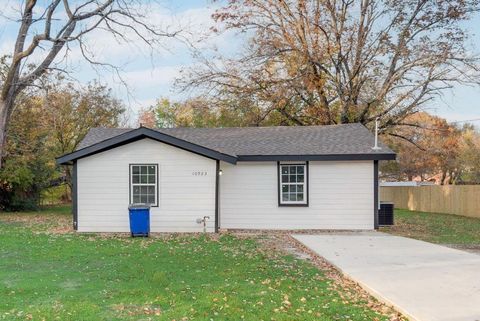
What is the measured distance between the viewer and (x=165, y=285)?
6.75m

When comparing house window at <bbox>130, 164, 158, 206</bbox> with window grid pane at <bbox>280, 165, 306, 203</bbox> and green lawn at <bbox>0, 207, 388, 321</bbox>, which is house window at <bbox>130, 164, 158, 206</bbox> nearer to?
green lawn at <bbox>0, 207, 388, 321</bbox>

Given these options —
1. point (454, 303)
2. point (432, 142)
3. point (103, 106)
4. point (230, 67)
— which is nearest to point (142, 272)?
point (454, 303)

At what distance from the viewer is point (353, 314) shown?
17.7 feet

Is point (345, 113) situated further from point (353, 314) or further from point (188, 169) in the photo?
point (353, 314)

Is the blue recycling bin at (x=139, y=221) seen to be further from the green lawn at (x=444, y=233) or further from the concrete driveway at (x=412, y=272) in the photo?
the green lawn at (x=444, y=233)

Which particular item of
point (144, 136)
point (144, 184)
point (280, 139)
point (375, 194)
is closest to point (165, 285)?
point (144, 184)

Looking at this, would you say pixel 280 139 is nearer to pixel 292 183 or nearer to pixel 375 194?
pixel 292 183

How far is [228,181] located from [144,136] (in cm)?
300

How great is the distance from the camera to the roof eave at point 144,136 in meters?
13.9

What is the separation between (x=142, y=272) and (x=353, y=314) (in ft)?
12.1

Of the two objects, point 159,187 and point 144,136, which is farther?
point 159,187

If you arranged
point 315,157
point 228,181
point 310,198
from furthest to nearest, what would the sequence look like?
point 228,181
point 310,198
point 315,157

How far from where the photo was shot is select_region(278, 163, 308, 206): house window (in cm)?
1505

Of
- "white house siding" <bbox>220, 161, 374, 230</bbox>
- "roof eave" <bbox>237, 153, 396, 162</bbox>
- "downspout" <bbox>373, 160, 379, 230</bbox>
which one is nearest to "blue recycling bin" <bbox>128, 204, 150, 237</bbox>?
"white house siding" <bbox>220, 161, 374, 230</bbox>
